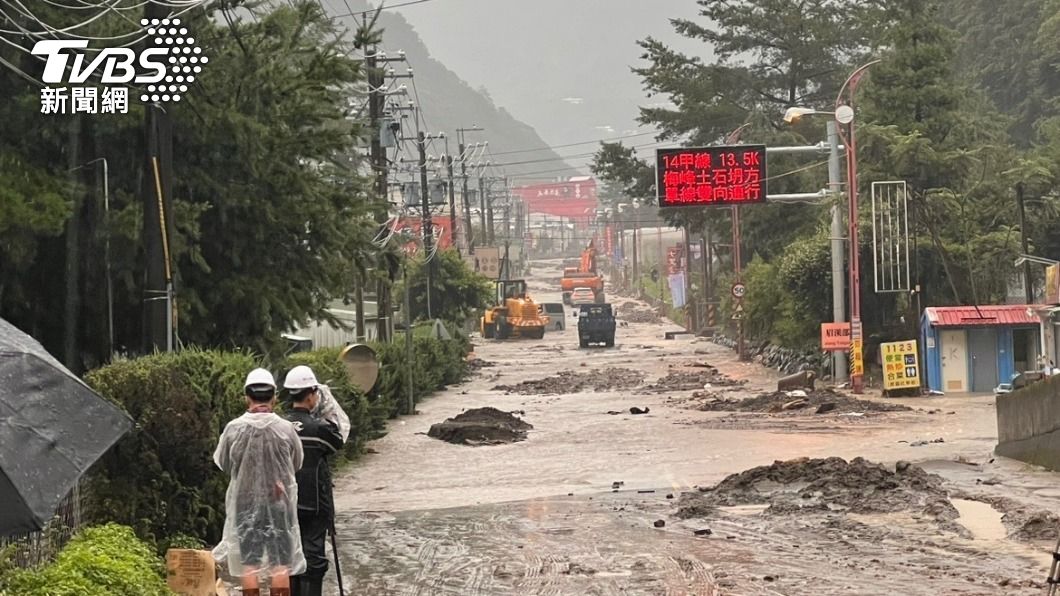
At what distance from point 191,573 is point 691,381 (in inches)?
1470

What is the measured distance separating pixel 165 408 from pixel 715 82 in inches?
2436

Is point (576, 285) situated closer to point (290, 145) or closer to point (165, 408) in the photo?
point (290, 145)

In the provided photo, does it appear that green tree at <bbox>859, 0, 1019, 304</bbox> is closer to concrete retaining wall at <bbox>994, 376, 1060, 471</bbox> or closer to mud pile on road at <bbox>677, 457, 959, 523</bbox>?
concrete retaining wall at <bbox>994, 376, 1060, 471</bbox>

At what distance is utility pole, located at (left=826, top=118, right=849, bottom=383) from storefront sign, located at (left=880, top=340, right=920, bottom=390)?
315 cm

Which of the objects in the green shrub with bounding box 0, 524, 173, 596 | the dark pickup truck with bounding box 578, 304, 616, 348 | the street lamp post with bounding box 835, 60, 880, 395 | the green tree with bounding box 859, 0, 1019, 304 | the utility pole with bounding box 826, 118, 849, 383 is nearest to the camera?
the green shrub with bounding box 0, 524, 173, 596

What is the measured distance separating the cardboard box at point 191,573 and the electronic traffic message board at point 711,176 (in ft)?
85.3

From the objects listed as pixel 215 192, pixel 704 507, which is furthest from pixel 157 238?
pixel 704 507

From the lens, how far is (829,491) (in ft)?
59.8

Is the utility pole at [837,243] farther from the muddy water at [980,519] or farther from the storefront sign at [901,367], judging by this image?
the muddy water at [980,519]

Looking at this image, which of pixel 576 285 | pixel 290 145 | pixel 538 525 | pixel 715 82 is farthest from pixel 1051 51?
pixel 538 525

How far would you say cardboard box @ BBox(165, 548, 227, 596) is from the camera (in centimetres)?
1109

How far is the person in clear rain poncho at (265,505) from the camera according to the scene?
9.85m

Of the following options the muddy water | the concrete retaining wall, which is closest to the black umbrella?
the muddy water

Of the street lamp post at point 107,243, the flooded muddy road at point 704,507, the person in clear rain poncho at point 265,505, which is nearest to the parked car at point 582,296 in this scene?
the flooded muddy road at point 704,507
